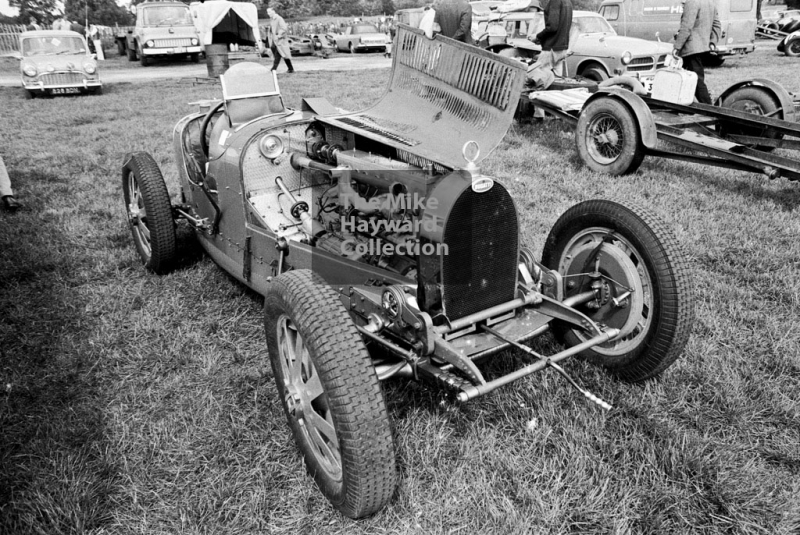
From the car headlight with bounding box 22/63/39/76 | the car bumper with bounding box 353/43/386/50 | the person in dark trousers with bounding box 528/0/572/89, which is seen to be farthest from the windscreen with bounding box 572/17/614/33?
the car bumper with bounding box 353/43/386/50

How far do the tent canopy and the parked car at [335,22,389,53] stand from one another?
14.0 m

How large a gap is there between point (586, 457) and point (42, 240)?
4.97m

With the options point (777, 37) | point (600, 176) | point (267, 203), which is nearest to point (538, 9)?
point (600, 176)

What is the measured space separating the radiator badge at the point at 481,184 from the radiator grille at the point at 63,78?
14.6 meters

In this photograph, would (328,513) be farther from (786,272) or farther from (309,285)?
(786,272)

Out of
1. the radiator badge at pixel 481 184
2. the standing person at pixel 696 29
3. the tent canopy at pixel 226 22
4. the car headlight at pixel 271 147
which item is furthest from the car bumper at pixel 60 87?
the radiator badge at pixel 481 184

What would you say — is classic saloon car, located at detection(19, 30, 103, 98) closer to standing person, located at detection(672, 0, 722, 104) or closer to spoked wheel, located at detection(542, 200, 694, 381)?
standing person, located at detection(672, 0, 722, 104)

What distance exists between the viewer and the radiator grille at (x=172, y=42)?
65.7 ft

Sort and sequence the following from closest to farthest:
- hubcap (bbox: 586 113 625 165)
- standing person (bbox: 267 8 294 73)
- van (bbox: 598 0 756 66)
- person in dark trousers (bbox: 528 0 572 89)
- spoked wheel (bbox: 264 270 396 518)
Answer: spoked wheel (bbox: 264 270 396 518) → hubcap (bbox: 586 113 625 165) → person in dark trousers (bbox: 528 0 572 89) → standing person (bbox: 267 8 294 73) → van (bbox: 598 0 756 66)

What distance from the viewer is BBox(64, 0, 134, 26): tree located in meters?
44.4

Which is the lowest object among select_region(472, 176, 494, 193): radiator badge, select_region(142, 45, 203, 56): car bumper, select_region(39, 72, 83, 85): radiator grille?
select_region(472, 176, 494, 193): radiator badge

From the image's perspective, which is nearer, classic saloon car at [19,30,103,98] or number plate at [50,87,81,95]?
classic saloon car at [19,30,103,98]

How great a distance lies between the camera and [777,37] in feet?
76.4

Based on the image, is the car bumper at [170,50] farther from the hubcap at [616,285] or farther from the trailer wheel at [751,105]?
the hubcap at [616,285]
